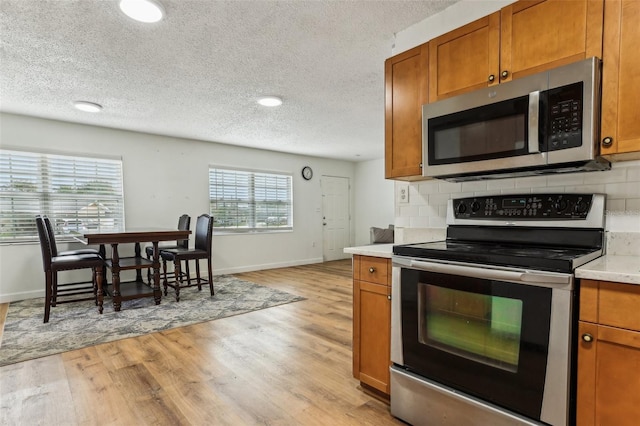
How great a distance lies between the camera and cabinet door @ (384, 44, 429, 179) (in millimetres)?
1893

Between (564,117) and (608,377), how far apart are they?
0.99 meters

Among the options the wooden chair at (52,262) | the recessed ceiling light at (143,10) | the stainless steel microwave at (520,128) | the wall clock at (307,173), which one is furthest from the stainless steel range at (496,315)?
the wall clock at (307,173)

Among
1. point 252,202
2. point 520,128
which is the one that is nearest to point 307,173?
point 252,202

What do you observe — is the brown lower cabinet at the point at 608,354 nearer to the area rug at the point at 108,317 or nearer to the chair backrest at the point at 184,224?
the area rug at the point at 108,317

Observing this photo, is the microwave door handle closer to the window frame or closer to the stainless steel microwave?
the stainless steel microwave

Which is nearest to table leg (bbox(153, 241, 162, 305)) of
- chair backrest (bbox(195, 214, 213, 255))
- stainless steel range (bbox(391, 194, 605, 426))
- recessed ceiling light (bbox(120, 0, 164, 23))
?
chair backrest (bbox(195, 214, 213, 255))

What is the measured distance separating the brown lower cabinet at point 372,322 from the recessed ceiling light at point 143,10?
188 centimetres

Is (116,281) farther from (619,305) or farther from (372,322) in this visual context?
(619,305)

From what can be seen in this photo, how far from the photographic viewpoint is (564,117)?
1.36 metres

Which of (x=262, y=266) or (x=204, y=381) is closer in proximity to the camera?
(x=204, y=381)

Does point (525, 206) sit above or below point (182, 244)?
above

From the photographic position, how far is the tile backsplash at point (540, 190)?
1.43 meters

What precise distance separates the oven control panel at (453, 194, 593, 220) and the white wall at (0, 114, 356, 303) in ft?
14.9

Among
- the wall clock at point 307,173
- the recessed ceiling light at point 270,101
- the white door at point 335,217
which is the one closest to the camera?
the recessed ceiling light at point 270,101
